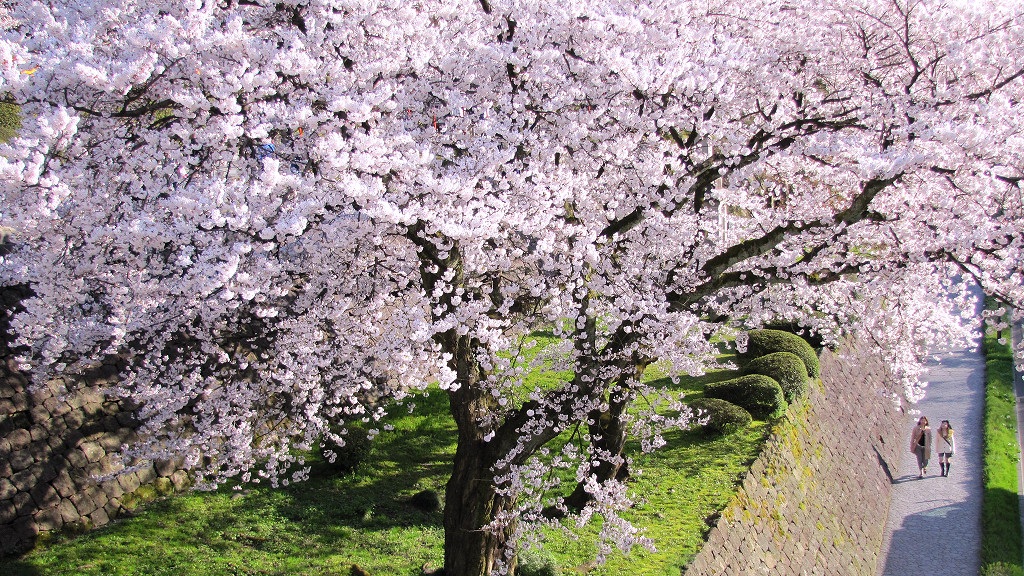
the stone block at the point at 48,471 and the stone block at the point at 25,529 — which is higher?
the stone block at the point at 48,471

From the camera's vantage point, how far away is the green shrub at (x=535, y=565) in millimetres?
8094

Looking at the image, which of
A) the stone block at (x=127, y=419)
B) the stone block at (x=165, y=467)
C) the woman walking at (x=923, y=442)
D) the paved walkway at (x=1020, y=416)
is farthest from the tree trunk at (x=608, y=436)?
the paved walkway at (x=1020, y=416)

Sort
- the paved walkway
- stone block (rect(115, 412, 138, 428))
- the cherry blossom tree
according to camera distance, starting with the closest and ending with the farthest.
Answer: the cherry blossom tree → stone block (rect(115, 412, 138, 428)) → the paved walkway

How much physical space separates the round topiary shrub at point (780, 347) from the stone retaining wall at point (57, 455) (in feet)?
44.2

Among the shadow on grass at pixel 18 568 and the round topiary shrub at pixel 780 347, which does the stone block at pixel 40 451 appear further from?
the round topiary shrub at pixel 780 347

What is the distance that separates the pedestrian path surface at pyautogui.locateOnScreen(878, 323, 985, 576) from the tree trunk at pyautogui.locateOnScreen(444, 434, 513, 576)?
9.20 metres

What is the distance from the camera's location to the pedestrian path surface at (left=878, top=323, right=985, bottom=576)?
12.4m

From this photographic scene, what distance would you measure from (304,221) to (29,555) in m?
6.95

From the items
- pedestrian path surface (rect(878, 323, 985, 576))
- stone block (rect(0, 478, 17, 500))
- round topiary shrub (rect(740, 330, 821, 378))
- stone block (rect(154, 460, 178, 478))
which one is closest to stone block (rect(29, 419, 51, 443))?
stone block (rect(0, 478, 17, 500))

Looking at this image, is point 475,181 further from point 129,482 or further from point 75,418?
point 129,482

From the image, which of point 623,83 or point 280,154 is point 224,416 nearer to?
point 280,154

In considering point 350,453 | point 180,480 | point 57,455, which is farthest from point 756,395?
point 57,455

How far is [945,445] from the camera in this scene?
15.3m

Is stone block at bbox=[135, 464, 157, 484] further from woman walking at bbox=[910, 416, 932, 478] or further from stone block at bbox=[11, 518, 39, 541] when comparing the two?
woman walking at bbox=[910, 416, 932, 478]
